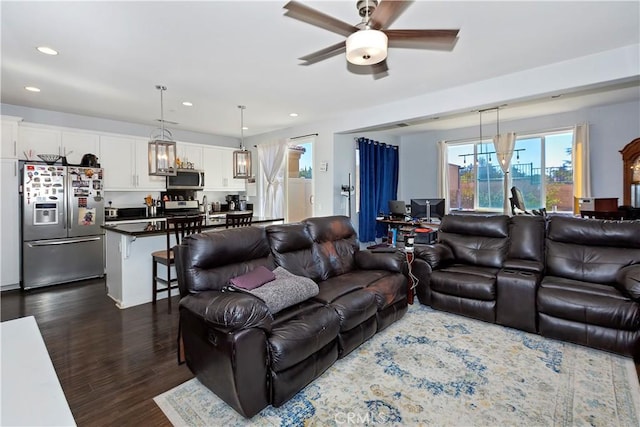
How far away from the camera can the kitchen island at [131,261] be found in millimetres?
3582

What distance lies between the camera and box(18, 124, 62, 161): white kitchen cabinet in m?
4.49

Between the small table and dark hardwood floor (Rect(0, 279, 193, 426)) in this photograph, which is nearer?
the small table

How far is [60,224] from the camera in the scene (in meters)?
4.50

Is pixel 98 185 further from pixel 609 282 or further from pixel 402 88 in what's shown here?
pixel 609 282

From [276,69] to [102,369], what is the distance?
10.4 ft

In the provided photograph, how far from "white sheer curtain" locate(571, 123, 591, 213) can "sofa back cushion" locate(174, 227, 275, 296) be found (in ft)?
18.0

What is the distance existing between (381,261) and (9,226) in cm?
512

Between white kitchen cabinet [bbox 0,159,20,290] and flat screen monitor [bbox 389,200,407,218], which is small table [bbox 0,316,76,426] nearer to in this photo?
white kitchen cabinet [bbox 0,159,20,290]

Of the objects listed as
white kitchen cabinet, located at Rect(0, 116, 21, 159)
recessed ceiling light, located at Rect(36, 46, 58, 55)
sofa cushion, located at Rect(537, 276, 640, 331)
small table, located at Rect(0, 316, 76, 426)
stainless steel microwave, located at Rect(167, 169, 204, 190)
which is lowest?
sofa cushion, located at Rect(537, 276, 640, 331)

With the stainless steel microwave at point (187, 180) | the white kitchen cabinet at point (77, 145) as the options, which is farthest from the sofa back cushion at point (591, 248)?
the white kitchen cabinet at point (77, 145)

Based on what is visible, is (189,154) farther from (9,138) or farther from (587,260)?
(587,260)

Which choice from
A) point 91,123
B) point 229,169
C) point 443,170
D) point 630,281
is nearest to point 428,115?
point 443,170

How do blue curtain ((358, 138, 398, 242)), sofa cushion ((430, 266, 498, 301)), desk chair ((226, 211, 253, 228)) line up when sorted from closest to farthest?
sofa cushion ((430, 266, 498, 301)) < desk chair ((226, 211, 253, 228)) < blue curtain ((358, 138, 398, 242))

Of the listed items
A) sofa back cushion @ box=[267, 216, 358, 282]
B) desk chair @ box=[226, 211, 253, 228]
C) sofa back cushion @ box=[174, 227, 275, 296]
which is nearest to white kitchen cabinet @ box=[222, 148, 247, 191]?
desk chair @ box=[226, 211, 253, 228]
